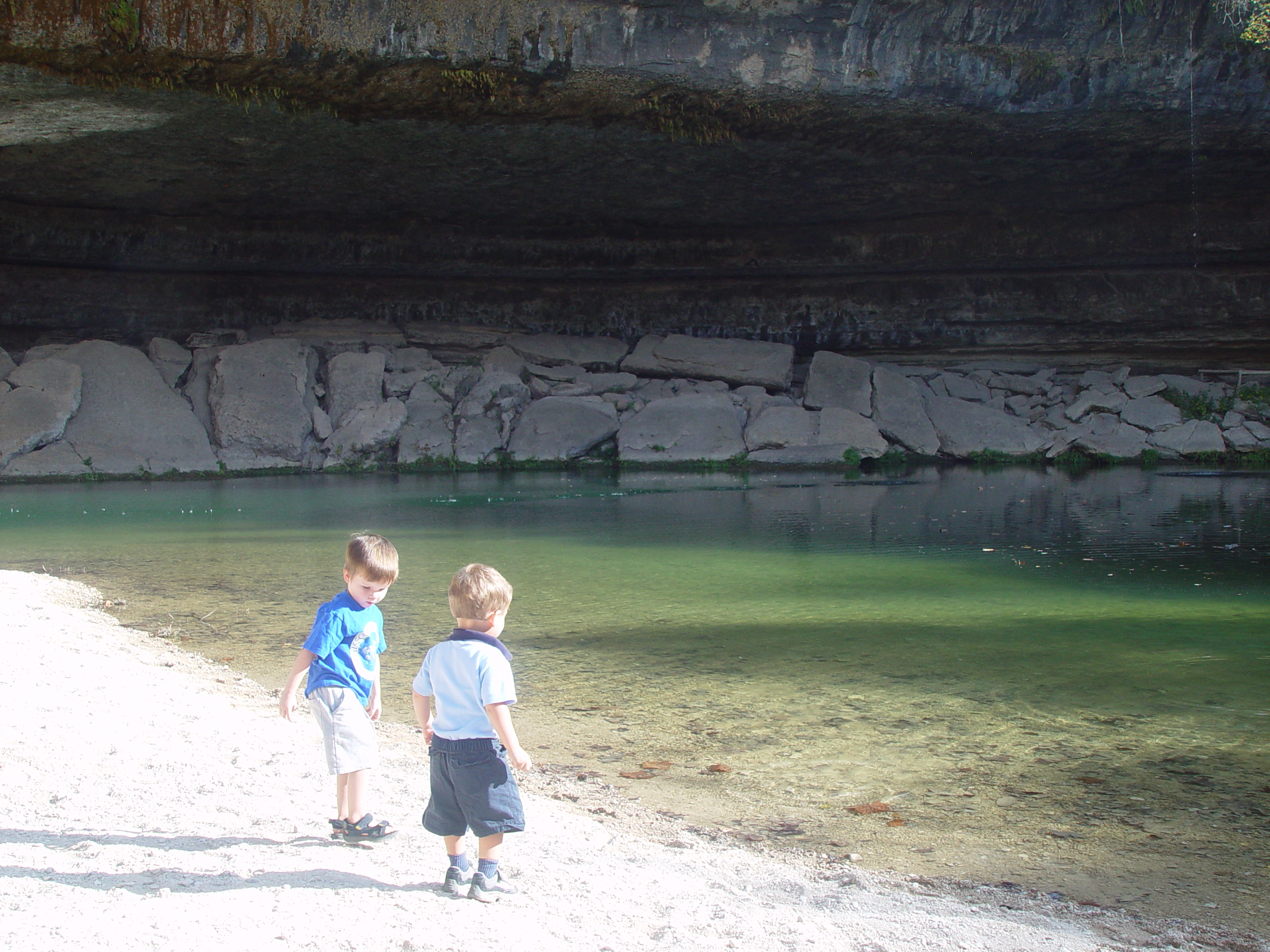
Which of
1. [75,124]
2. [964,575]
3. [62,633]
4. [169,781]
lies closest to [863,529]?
[964,575]

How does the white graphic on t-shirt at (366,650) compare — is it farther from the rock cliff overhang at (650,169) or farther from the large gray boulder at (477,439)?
the large gray boulder at (477,439)

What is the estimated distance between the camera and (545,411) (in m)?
20.2

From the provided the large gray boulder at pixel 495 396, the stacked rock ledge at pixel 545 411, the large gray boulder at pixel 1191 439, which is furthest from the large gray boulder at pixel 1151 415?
the large gray boulder at pixel 495 396

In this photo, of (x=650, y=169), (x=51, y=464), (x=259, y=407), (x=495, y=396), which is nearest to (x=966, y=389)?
(x=650, y=169)

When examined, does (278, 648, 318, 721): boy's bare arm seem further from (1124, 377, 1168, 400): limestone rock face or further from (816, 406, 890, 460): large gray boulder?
(1124, 377, 1168, 400): limestone rock face

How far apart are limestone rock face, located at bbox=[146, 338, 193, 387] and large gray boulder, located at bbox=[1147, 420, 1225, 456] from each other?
719 inches

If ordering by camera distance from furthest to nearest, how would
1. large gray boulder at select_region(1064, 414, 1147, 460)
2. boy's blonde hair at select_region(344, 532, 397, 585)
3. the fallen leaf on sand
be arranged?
large gray boulder at select_region(1064, 414, 1147, 460)
the fallen leaf on sand
boy's blonde hair at select_region(344, 532, 397, 585)

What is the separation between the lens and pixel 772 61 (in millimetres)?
14414

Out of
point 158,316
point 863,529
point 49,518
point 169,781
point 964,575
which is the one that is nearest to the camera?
point 169,781

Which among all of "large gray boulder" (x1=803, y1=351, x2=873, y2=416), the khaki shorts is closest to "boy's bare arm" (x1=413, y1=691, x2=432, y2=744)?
the khaki shorts

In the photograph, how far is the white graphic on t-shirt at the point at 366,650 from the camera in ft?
10.1

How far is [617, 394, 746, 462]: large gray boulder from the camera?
19.4 meters

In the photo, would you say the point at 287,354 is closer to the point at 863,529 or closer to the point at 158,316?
the point at 158,316

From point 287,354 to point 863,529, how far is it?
13952 millimetres
